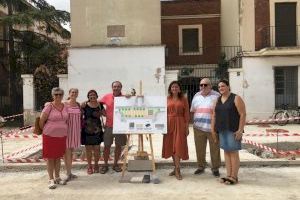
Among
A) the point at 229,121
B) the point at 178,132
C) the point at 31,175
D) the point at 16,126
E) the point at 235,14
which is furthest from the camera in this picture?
the point at 235,14

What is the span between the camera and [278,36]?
2552 cm

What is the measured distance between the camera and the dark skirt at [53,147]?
358 inches

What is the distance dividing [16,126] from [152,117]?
1610cm

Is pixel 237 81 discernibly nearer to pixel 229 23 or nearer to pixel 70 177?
pixel 229 23

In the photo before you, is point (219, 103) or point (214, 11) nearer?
point (219, 103)

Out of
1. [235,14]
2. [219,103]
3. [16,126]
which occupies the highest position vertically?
[235,14]

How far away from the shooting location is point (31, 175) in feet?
34.5

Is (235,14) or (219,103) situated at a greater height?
(235,14)

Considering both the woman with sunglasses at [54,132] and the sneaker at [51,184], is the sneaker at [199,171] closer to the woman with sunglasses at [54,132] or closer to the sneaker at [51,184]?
the woman with sunglasses at [54,132]

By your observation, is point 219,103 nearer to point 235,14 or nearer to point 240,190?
point 240,190

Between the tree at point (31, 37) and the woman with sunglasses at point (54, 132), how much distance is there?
16.7m

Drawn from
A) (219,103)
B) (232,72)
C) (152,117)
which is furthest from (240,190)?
(232,72)

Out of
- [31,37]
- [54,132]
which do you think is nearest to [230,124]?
[54,132]

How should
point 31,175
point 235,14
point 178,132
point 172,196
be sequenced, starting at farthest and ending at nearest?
point 235,14
point 31,175
point 178,132
point 172,196
